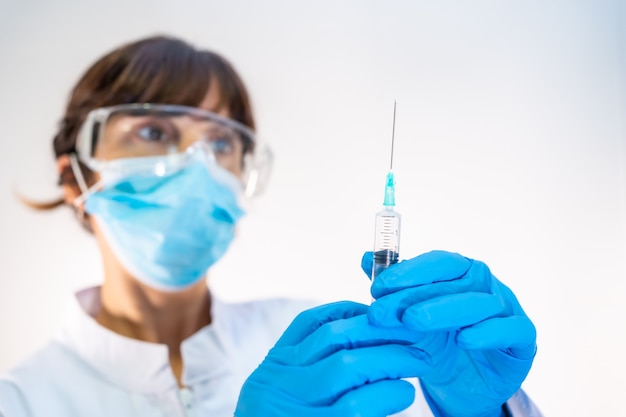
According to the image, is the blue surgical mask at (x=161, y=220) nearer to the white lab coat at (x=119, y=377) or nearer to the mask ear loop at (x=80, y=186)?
the mask ear loop at (x=80, y=186)

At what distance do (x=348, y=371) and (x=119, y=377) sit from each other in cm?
64

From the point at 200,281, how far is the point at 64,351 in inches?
13.7

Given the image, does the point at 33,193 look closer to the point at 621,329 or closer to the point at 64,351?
the point at 64,351

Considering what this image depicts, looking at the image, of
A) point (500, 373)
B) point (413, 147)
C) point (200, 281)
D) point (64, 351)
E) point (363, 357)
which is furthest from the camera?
point (413, 147)

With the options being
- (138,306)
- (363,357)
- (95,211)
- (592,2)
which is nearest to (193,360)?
(138,306)

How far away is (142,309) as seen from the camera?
134 centimetres

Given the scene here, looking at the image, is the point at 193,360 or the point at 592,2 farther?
the point at 592,2

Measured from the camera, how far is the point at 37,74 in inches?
57.4

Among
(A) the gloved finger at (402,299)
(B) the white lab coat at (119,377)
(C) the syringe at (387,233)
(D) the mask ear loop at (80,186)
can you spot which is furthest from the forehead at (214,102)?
(A) the gloved finger at (402,299)

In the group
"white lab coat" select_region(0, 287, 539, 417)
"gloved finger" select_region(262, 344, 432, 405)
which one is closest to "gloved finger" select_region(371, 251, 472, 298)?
"gloved finger" select_region(262, 344, 432, 405)

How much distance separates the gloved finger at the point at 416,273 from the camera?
89 centimetres

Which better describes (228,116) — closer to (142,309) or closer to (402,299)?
(142,309)

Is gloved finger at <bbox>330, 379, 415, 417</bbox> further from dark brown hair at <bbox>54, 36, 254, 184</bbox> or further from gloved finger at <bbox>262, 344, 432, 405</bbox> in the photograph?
dark brown hair at <bbox>54, 36, 254, 184</bbox>

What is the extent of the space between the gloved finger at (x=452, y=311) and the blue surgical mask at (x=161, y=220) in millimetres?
614
